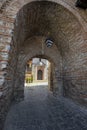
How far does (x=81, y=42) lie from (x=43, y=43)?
2837mm

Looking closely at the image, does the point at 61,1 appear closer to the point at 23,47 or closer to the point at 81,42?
the point at 81,42

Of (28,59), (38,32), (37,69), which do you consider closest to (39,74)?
(37,69)

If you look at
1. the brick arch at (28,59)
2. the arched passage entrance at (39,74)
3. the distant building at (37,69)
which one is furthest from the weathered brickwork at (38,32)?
the arched passage entrance at (39,74)

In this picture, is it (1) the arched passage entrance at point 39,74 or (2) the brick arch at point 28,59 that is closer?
(2) the brick arch at point 28,59

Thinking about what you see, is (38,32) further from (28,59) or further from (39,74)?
(39,74)

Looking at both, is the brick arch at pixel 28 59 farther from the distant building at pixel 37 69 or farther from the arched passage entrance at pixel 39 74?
the arched passage entrance at pixel 39 74

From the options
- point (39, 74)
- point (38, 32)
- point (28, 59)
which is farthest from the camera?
point (39, 74)

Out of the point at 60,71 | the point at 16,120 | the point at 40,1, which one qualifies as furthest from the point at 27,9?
the point at 60,71

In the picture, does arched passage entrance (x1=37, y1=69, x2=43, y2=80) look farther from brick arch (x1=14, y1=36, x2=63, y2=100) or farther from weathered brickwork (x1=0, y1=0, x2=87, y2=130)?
weathered brickwork (x1=0, y1=0, x2=87, y2=130)

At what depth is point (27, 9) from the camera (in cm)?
362

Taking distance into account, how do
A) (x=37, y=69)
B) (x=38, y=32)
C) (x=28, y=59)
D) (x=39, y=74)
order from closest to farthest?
(x=38, y=32) < (x=28, y=59) < (x=37, y=69) < (x=39, y=74)

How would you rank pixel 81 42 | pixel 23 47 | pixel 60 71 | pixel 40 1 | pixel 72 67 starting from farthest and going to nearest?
pixel 60 71 < pixel 23 47 < pixel 72 67 < pixel 81 42 < pixel 40 1

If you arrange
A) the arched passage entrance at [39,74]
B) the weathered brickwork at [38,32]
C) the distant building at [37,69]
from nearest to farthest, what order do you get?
the weathered brickwork at [38,32]
the distant building at [37,69]
the arched passage entrance at [39,74]

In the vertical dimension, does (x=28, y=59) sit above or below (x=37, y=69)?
below
